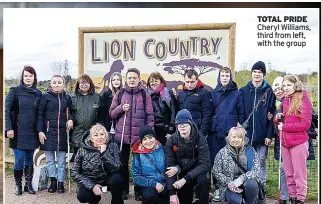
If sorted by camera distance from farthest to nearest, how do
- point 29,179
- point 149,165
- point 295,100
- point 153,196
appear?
point 29,179 → point 295,100 → point 149,165 → point 153,196

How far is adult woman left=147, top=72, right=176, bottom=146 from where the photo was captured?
14.1ft

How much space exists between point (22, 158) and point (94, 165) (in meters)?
0.71

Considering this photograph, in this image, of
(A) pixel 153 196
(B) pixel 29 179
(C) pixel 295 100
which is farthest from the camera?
(B) pixel 29 179

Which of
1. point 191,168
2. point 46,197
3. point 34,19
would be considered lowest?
point 46,197

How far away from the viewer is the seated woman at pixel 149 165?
4137 millimetres

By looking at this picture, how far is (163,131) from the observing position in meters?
4.32

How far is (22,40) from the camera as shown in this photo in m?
4.25

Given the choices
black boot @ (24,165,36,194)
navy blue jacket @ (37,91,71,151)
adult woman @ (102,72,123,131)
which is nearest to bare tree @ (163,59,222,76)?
adult woman @ (102,72,123,131)

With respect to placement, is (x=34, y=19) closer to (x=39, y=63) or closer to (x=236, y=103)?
(x=39, y=63)

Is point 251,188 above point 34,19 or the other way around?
the other way around

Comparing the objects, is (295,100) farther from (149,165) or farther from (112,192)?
(112,192)

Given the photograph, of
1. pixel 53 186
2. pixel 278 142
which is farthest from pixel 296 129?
pixel 53 186

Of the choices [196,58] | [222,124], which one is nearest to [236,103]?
[222,124]

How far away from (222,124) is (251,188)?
2.03ft
